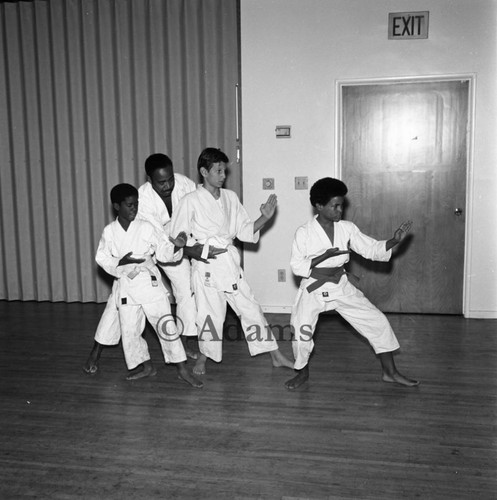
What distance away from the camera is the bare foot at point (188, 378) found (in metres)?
3.63

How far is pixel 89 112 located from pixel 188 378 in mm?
3271

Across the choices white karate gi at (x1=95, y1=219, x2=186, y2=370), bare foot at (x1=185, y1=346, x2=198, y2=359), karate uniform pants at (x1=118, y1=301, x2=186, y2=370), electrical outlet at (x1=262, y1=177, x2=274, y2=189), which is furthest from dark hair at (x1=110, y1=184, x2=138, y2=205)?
electrical outlet at (x1=262, y1=177, x2=274, y2=189)

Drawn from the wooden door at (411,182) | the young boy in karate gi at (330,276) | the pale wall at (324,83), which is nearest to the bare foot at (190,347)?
the young boy in karate gi at (330,276)

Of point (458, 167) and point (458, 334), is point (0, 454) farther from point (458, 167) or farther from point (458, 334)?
point (458, 167)

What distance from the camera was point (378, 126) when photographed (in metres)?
5.29

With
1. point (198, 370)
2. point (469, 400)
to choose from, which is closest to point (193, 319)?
point (198, 370)

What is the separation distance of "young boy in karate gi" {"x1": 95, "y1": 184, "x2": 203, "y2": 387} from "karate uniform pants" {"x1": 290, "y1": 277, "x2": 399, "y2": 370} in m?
0.70

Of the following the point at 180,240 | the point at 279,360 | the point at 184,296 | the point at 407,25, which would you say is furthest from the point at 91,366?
the point at 407,25

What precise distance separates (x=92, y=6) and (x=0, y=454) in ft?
14.5

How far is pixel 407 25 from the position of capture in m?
5.09

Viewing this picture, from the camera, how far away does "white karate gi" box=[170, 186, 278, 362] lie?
3822 mm

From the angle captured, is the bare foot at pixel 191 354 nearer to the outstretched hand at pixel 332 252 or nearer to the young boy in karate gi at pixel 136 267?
the young boy in karate gi at pixel 136 267

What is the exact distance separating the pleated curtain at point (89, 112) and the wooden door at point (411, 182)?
115 cm

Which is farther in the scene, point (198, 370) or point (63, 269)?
point (63, 269)
